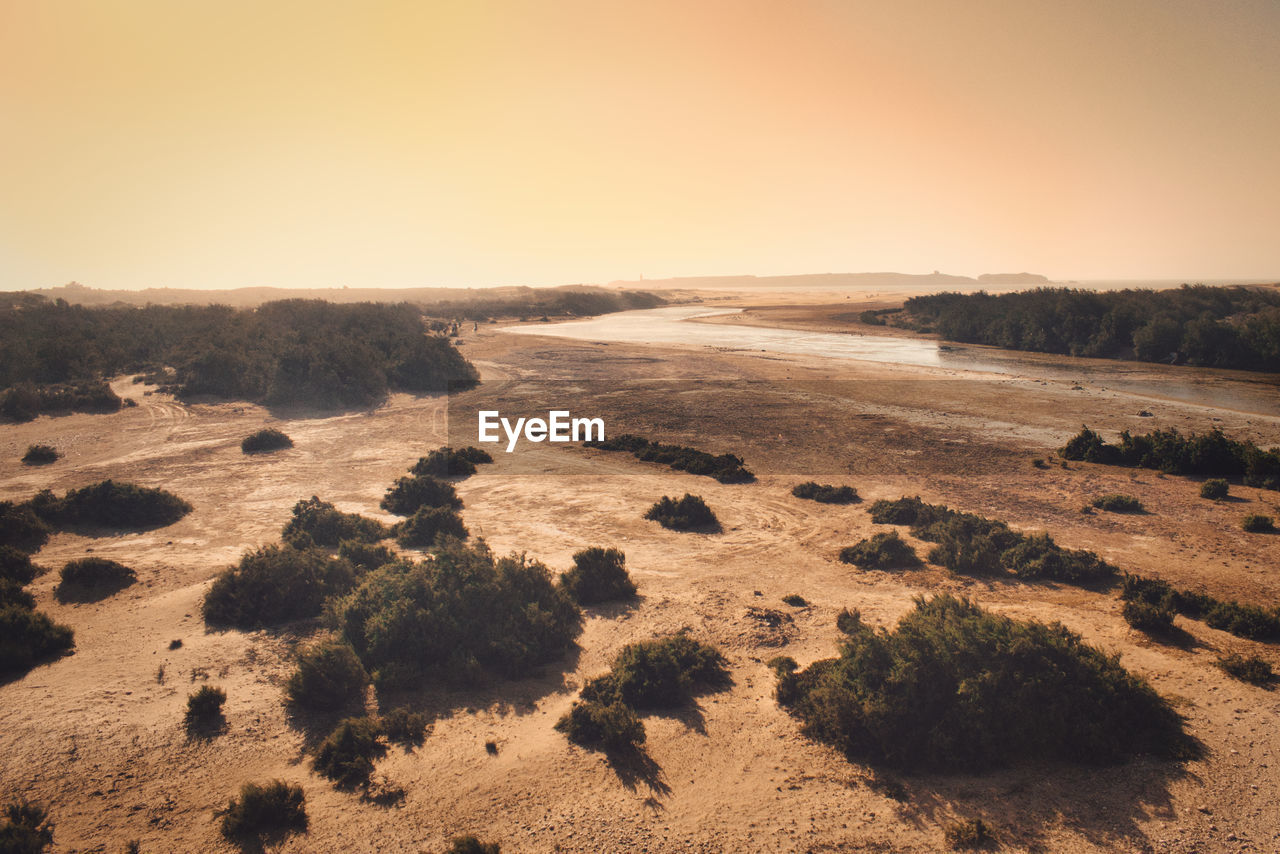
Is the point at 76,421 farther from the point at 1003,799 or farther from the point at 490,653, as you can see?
the point at 1003,799

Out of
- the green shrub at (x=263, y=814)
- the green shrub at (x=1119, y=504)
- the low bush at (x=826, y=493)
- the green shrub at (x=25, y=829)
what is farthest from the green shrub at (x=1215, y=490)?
the green shrub at (x=25, y=829)

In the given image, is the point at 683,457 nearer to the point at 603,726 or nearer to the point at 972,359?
the point at 603,726

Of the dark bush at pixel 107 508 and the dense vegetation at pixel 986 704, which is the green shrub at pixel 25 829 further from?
the dark bush at pixel 107 508

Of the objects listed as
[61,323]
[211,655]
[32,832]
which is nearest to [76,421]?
[61,323]

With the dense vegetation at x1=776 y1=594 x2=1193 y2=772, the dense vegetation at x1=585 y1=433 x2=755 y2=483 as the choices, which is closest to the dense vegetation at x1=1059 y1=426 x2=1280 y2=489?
the dense vegetation at x1=585 y1=433 x2=755 y2=483

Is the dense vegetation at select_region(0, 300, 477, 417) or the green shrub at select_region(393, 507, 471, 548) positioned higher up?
the dense vegetation at select_region(0, 300, 477, 417)

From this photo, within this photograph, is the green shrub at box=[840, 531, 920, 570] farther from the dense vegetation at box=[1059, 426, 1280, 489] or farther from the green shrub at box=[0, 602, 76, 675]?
the green shrub at box=[0, 602, 76, 675]
